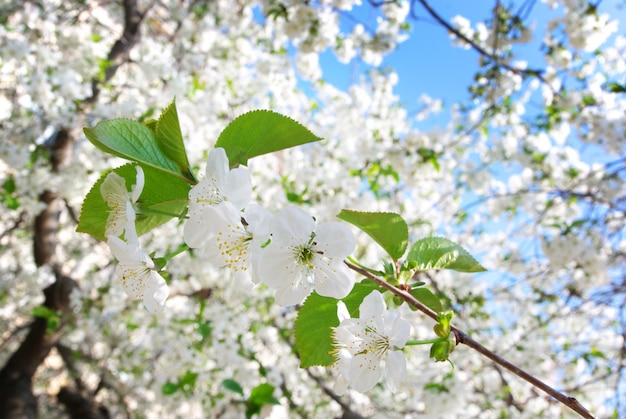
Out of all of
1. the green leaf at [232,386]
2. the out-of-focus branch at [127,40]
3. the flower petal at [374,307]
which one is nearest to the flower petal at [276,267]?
the flower petal at [374,307]

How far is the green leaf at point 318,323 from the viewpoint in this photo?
658 mm

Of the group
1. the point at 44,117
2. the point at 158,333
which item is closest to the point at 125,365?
the point at 158,333

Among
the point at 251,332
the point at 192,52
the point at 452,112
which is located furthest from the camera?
the point at 452,112

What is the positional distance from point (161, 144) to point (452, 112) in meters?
5.40

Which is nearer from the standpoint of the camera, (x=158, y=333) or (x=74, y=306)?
(x=74, y=306)

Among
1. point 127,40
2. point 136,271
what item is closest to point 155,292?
point 136,271

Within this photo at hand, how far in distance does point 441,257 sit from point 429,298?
0.23 feet

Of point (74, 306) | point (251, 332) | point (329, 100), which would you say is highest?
point (329, 100)

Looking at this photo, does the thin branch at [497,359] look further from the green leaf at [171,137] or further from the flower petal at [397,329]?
the green leaf at [171,137]

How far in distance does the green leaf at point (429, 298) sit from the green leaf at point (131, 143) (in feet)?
1.23

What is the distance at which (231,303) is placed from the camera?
358 centimetres

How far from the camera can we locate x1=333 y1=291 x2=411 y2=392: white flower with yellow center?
2.02ft

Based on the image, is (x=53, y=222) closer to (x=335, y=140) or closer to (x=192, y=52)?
(x=192, y=52)

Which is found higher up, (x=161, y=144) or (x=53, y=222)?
(x=53, y=222)
